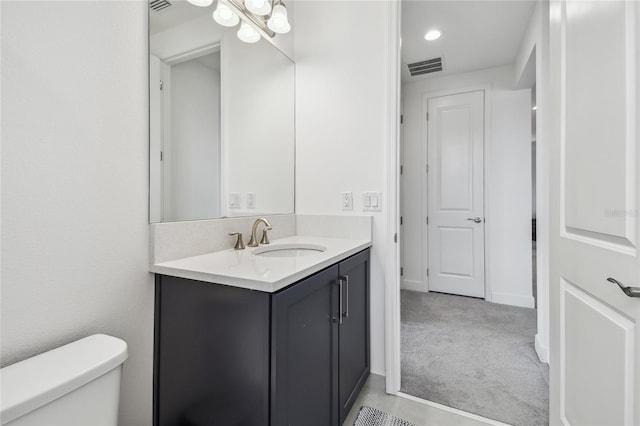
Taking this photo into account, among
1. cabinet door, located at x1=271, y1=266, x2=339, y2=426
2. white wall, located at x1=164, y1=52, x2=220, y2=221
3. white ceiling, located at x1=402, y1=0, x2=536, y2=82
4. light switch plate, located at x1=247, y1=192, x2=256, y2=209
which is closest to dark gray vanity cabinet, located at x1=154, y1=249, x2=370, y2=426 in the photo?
cabinet door, located at x1=271, y1=266, x2=339, y2=426

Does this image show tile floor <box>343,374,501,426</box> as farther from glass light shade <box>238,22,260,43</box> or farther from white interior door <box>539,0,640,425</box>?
glass light shade <box>238,22,260,43</box>

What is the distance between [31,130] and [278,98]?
1.31 meters

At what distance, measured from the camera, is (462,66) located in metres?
3.16

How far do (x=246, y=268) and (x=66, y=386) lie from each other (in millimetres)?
519

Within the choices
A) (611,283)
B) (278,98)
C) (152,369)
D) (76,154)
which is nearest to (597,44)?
(611,283)

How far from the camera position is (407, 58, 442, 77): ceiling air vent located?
3.06 meters

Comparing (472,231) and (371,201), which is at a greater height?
Result: (371,201)

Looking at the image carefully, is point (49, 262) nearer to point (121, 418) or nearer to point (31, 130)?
Result: point (31, 130)

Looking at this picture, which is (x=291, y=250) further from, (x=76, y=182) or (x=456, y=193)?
(x=456, y=193)

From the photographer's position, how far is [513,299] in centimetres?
306

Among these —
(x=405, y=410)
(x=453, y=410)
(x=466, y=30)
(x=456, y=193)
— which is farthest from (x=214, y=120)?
(x=456, y=193)

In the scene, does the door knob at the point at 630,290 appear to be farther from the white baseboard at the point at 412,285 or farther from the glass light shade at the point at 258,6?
the white baseboard at the point at 412,285

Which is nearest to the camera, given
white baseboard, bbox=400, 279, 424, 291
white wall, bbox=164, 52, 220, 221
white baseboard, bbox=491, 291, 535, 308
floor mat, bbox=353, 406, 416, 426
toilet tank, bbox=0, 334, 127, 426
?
toilet tank, bbox=0, 334, 127, 426

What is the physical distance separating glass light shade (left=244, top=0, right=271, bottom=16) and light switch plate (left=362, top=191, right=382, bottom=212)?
1134 mm
